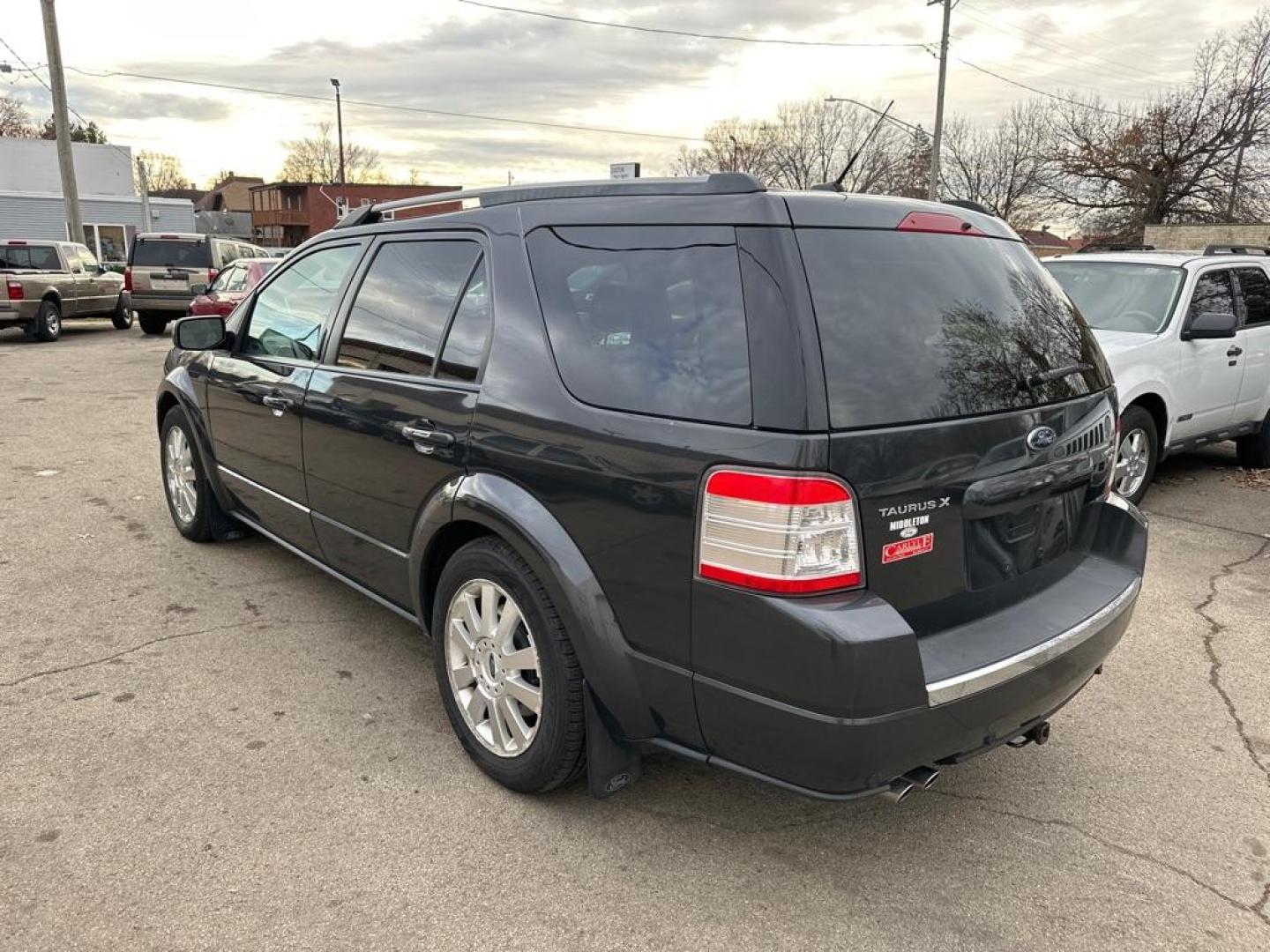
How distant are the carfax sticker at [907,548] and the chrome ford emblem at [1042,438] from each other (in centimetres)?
48

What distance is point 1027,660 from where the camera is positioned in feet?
7.73

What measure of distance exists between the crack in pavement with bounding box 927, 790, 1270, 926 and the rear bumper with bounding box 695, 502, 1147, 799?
49 cm

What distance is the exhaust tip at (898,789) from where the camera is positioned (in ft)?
7.41

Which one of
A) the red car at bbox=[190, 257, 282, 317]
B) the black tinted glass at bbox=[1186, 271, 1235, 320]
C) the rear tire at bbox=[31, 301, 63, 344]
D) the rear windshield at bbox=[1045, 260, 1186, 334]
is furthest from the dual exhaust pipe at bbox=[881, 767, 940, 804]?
the rear tire at bbox=[31, 301, 63, 344]

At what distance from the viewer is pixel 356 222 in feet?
13.0

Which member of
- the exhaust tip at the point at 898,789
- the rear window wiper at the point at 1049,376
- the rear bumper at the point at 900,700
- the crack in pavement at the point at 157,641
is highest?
the rear window wiper at the point at 1049,376

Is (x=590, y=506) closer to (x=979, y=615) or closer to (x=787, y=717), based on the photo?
(x=787, y=717)

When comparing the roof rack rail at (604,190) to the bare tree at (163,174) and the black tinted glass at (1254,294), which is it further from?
the bare tree at (163,174)

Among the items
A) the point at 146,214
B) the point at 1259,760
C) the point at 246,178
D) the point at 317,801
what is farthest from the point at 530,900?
the point at 246,178

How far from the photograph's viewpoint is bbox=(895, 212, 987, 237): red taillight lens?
254cm

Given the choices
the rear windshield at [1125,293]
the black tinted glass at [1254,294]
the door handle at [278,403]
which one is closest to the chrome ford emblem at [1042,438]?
the door handle at [278,403]

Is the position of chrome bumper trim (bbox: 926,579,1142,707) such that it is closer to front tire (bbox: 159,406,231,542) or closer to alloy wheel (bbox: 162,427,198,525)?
front tire (bbox: 159,406,231,542)

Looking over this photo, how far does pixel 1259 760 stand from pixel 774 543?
2.36 metres

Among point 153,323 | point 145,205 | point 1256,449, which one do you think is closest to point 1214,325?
point 1256,449
